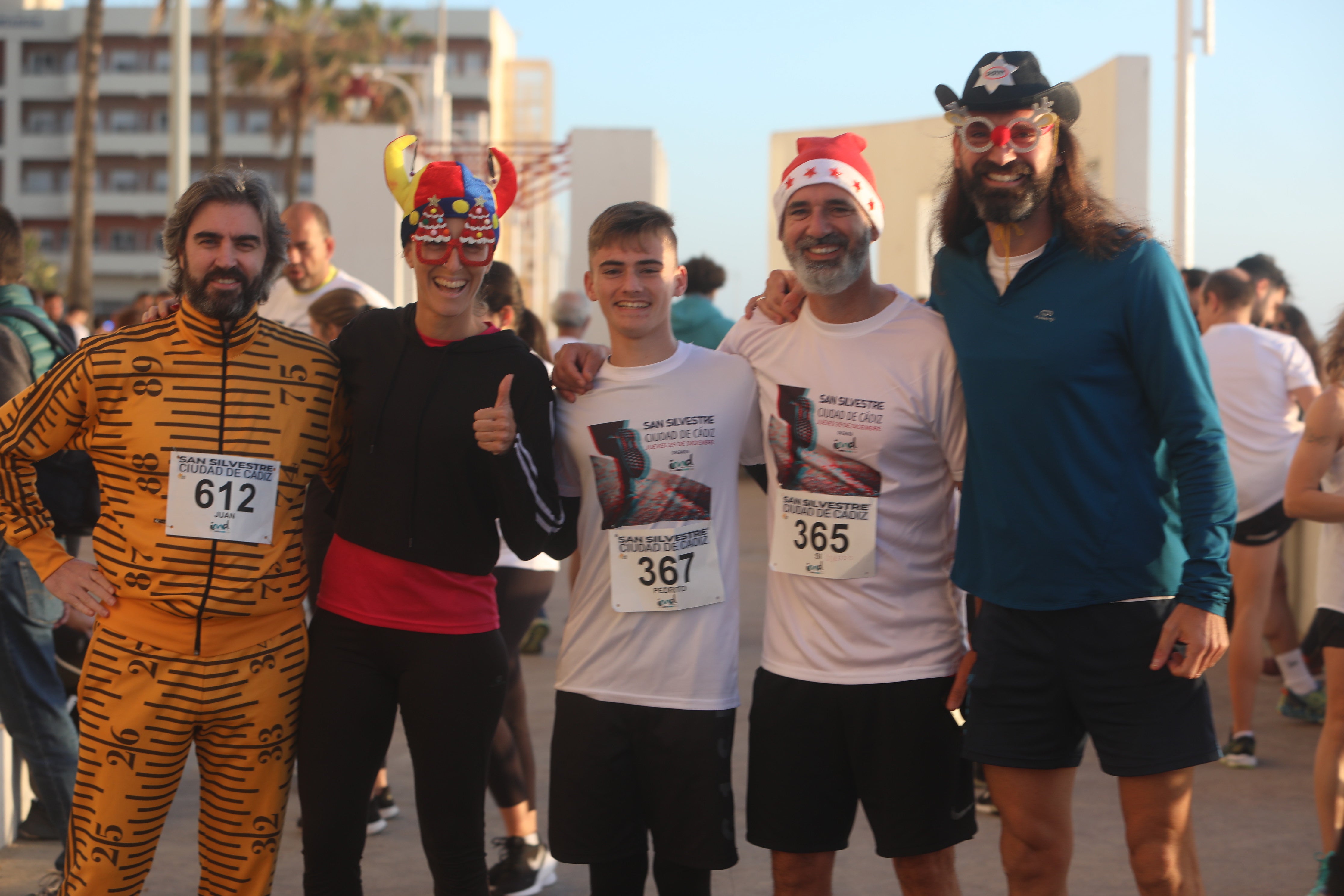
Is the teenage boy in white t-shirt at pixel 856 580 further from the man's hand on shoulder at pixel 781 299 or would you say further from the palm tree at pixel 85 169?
the palm tree at pixel 85 169

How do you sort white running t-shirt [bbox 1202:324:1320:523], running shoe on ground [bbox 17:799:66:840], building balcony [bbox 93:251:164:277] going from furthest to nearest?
building balcony [bbox 93:251:164:277], white running t-shirt [bbox 1202:324:1320:523], running shoe on ground [bbox 17:799:66:840]

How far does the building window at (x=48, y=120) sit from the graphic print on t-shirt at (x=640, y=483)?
7190 cm

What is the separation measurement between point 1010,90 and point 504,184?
1.32m

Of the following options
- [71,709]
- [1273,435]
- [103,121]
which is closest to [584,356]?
[71,709]

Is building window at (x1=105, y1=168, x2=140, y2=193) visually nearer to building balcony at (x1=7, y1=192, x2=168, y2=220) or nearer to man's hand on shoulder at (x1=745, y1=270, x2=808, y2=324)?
building balcony at (x1=7, y1=192, x2=168, y2=220)

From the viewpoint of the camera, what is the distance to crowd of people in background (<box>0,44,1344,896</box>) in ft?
9.34

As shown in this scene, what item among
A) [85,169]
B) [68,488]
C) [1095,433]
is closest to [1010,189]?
[1095,433]

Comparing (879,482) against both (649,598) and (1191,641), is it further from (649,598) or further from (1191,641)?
(1191,641)

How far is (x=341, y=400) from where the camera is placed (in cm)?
318

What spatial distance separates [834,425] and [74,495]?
230 centimetres

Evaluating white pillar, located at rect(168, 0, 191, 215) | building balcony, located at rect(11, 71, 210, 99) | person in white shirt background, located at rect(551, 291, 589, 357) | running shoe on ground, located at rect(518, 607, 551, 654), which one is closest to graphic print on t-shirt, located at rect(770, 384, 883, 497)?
running shoe on ground, located at rect(518, 607, 551, 654)

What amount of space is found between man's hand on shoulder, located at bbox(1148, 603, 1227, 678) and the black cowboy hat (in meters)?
1.20

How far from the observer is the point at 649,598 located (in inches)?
121

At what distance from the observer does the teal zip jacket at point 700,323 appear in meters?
8.71
